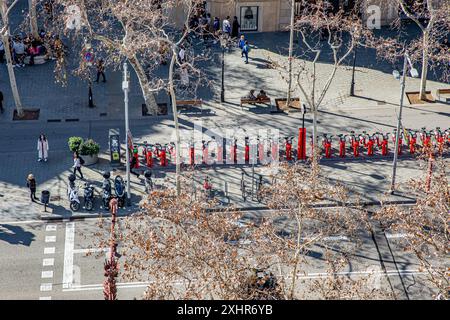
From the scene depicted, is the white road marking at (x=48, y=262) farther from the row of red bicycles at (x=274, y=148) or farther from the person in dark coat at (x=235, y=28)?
the person in dark coat at (x=235, y=28)

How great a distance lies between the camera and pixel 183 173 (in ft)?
133

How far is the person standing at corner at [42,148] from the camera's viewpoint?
137ft

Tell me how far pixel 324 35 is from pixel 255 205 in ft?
67.5

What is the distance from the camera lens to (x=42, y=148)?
138 ft

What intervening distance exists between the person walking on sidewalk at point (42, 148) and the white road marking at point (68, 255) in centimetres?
568

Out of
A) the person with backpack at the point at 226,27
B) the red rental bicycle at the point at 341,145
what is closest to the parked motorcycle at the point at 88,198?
the red rental bicycle at the point at 341,145

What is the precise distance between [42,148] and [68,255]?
8351mm

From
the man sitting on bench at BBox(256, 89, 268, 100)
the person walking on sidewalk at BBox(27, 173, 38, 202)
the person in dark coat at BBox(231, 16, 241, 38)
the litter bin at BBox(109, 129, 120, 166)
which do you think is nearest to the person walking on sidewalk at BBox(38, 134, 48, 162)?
the person walking on sidewalk at BBox(27, 173, 38, 202)

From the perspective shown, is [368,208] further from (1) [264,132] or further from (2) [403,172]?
(1) [264,132]

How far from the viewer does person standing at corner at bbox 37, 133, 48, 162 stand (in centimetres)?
4175

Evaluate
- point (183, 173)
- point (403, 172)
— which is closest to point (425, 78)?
point (403, 172)

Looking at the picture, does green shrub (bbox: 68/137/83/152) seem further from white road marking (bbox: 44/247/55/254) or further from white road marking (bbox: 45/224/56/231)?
white road marking (bbox: 44/247/55/254)

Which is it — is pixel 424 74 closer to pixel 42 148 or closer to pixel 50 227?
pixel 42 148

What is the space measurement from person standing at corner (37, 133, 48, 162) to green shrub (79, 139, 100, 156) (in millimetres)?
1758
